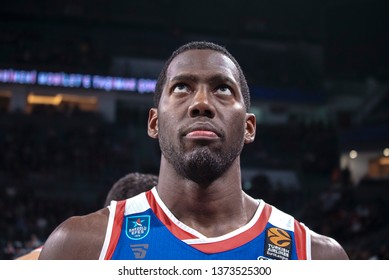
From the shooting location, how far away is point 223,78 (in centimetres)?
256

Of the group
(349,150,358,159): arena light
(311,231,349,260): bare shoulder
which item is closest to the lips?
(311,231,349,260): bare shoulder

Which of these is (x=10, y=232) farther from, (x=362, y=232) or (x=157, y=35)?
(x=157, y=35)

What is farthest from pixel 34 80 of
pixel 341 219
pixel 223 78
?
pixel 223 78

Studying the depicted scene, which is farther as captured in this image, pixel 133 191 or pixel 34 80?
pixel 34 80

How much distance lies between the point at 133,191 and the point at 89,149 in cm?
1596

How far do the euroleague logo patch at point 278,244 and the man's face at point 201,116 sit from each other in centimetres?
40

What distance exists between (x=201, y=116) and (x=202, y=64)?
1.05 feet

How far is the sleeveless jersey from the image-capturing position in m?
2.36

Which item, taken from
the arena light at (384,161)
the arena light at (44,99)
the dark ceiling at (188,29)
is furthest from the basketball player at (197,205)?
the arena light at (44,99)

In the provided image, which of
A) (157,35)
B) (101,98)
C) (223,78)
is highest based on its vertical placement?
(157,35)

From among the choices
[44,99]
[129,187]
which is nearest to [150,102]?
Answer: [44,99]

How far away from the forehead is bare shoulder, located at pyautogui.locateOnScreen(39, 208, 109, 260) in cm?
85

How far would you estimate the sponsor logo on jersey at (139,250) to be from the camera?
2.34m

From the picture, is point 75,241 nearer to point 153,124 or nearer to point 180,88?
point 153,124
